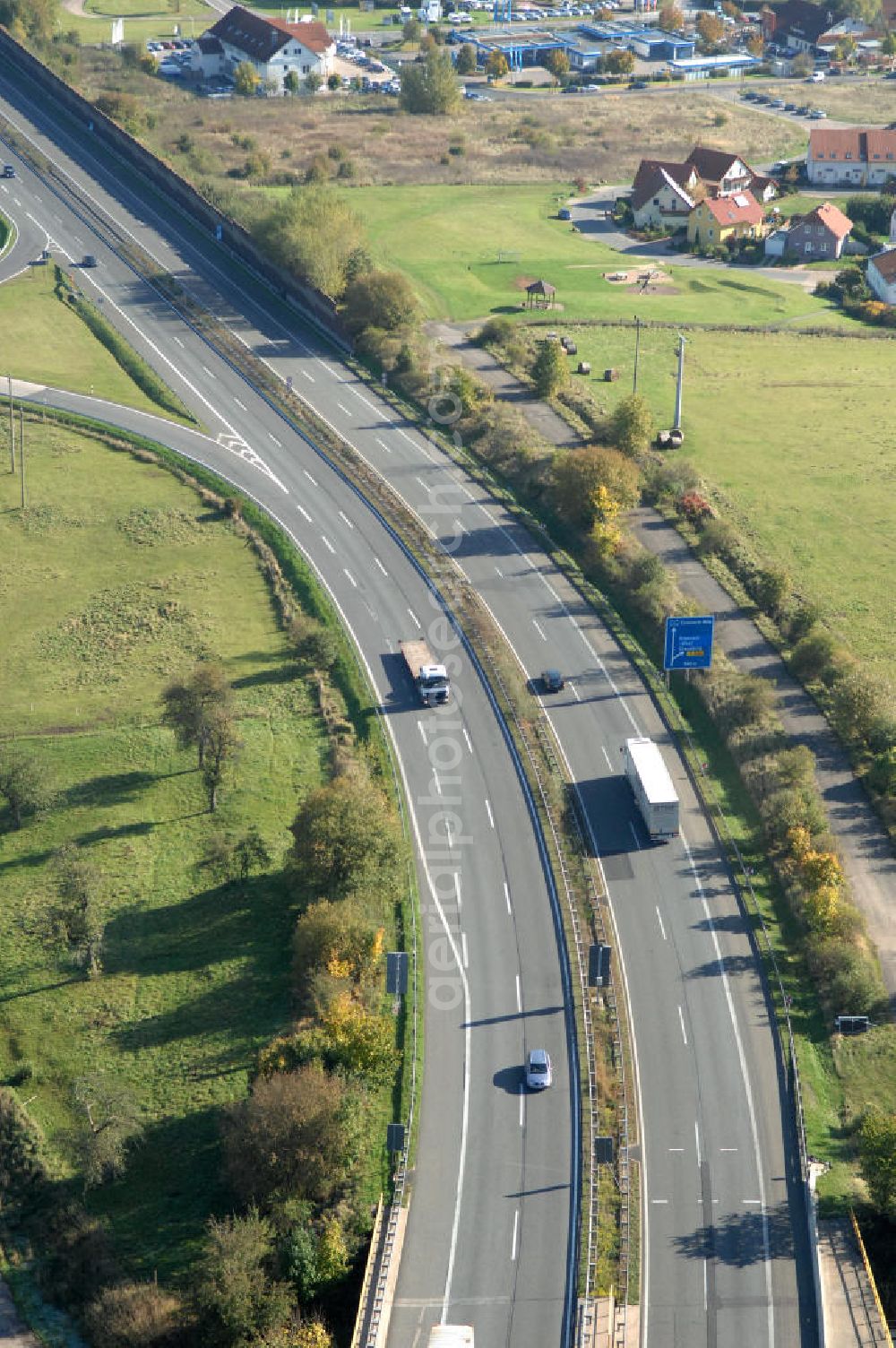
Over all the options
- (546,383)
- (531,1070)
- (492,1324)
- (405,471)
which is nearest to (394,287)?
(546,383)

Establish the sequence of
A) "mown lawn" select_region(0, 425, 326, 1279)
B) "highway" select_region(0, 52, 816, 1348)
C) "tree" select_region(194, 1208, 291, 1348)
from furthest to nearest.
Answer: "mown lawn" select_region(0, 425, 326, 1279) < "highway" select_region(0, 52, 816, 1348) < "tree" select_region(194, 1208, 291, 1348)

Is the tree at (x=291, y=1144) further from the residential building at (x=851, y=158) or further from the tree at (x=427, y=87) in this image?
the tree at (x=427, y=87)

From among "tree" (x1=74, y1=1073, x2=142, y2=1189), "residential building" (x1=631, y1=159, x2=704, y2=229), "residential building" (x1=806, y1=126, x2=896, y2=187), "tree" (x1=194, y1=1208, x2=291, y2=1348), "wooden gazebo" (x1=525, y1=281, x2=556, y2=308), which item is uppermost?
"residential building" (x1=806, y1=126, x2=896, y2=187)

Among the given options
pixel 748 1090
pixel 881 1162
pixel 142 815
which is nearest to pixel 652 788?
pixel 748 1090

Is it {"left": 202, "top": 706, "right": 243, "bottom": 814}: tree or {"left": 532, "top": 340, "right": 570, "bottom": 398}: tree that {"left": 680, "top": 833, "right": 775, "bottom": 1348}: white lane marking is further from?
{"left": 532, "top": 340, "right": 570, "bottom": 398}: tree

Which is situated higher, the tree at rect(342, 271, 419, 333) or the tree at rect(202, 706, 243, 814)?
the tree at rect(342, 271, 419, 333)

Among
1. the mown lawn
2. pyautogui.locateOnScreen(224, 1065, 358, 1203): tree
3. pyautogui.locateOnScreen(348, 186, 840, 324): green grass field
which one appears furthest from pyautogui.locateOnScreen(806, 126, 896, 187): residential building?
pyautogui.locateOnScreen(224, 1065, 358, 1203): tree
